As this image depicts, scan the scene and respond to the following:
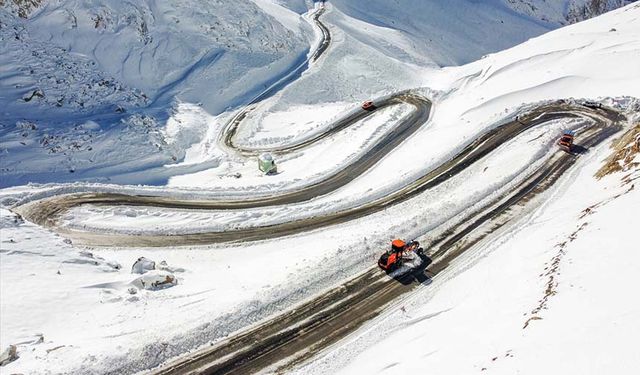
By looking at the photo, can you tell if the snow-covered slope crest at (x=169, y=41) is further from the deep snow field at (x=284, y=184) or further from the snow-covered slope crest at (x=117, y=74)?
the deep snow field at (x=284, y=184)

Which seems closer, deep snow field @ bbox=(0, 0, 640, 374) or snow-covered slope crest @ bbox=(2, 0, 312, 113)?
deep snow field @ bbox=(0, 0, 640, 374)

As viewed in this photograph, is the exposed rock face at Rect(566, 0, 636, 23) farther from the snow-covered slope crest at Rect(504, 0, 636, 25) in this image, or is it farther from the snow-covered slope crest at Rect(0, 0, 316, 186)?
the snow-covered slope crest at Rect(0, 0, 316, 186)

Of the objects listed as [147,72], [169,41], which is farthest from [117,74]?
[169,41]

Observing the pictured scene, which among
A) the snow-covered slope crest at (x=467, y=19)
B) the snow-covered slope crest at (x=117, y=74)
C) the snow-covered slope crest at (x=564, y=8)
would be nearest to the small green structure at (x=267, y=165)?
the snow-covered slope crest at (x=117, y=74)

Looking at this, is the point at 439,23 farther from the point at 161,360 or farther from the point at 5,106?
the point at 161,360

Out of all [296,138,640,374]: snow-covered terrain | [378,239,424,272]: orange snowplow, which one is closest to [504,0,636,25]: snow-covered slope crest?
[296,138,640,374]: snow-covered terrain
